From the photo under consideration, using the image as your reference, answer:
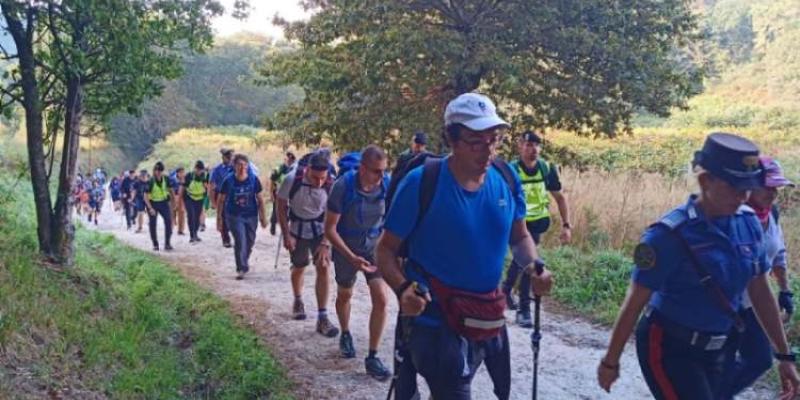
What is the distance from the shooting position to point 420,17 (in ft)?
47.3

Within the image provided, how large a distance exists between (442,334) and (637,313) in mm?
864

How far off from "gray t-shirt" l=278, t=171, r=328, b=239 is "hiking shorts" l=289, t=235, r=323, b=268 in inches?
1.9

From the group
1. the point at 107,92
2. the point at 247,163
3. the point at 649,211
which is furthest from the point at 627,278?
the point at 107,92

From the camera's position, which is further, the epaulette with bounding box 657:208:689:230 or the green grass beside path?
the green grass beside path

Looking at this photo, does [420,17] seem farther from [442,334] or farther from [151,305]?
[442,334]

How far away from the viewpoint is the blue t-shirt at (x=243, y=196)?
10461 mm

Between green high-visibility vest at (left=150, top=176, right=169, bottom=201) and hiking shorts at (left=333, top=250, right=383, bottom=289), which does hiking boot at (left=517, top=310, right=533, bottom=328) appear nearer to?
hiking shorts at (left=333, top=250, right=383, bottom=289)

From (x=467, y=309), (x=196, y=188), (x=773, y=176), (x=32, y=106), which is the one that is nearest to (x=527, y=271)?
(x=467, y=309)

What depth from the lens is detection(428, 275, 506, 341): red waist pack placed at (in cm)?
339

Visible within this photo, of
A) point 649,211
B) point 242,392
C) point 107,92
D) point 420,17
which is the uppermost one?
point 420,17

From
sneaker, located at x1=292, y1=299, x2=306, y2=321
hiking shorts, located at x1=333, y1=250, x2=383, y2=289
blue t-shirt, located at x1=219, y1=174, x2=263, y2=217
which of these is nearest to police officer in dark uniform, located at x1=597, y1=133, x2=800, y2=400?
hiking shorts, located at x1=333, y1=250, x2=383, y2=289

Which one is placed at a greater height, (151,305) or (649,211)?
(649,211)

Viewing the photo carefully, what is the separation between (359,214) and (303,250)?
1584 millimetres

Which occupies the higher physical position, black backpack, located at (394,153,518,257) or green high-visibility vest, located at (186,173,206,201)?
black backpack, located at (394,153,518,257)
